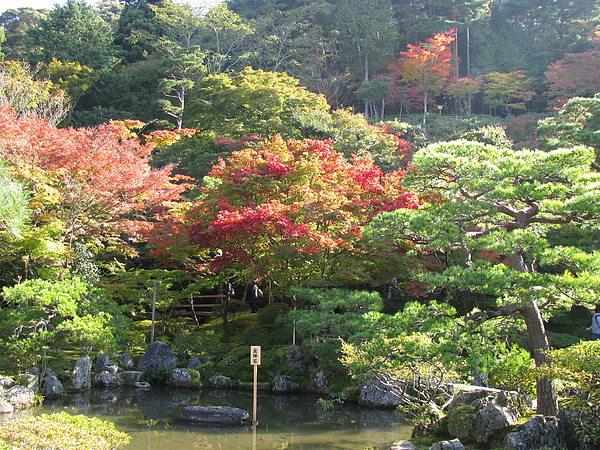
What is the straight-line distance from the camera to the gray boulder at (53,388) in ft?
30.2

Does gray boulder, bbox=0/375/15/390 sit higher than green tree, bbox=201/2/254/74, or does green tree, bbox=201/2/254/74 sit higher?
green tree, bbox=201/2/254/74

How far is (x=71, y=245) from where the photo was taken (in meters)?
11.9

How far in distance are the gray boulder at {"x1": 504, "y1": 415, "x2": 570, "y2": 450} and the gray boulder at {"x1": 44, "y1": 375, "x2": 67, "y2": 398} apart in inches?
308

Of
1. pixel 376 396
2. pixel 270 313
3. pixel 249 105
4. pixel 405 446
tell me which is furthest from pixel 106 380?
pixel 249 105

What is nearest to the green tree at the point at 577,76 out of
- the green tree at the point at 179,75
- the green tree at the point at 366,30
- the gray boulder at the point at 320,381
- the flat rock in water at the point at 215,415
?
the green tree at the point at 366,30

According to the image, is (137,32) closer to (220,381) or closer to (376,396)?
(220,381)

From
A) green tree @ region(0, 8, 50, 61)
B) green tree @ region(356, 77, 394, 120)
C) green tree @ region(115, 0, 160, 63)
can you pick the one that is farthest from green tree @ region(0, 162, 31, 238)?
green tree @ region(115, 0, 160, 63)

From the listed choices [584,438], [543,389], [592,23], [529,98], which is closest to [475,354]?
[543,389]

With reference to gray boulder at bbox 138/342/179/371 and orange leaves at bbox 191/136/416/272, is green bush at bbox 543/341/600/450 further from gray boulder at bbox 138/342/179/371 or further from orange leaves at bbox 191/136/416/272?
gray boulder at bbox 138/342/179/371

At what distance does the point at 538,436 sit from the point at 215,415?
4.58 metres

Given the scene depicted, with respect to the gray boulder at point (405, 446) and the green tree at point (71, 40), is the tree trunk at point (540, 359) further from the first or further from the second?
the green tree at point (71, 40)

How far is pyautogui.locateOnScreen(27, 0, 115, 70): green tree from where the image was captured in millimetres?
24188

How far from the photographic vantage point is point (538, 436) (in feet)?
16.3

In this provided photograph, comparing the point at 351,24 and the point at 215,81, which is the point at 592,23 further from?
the point at 215,81
